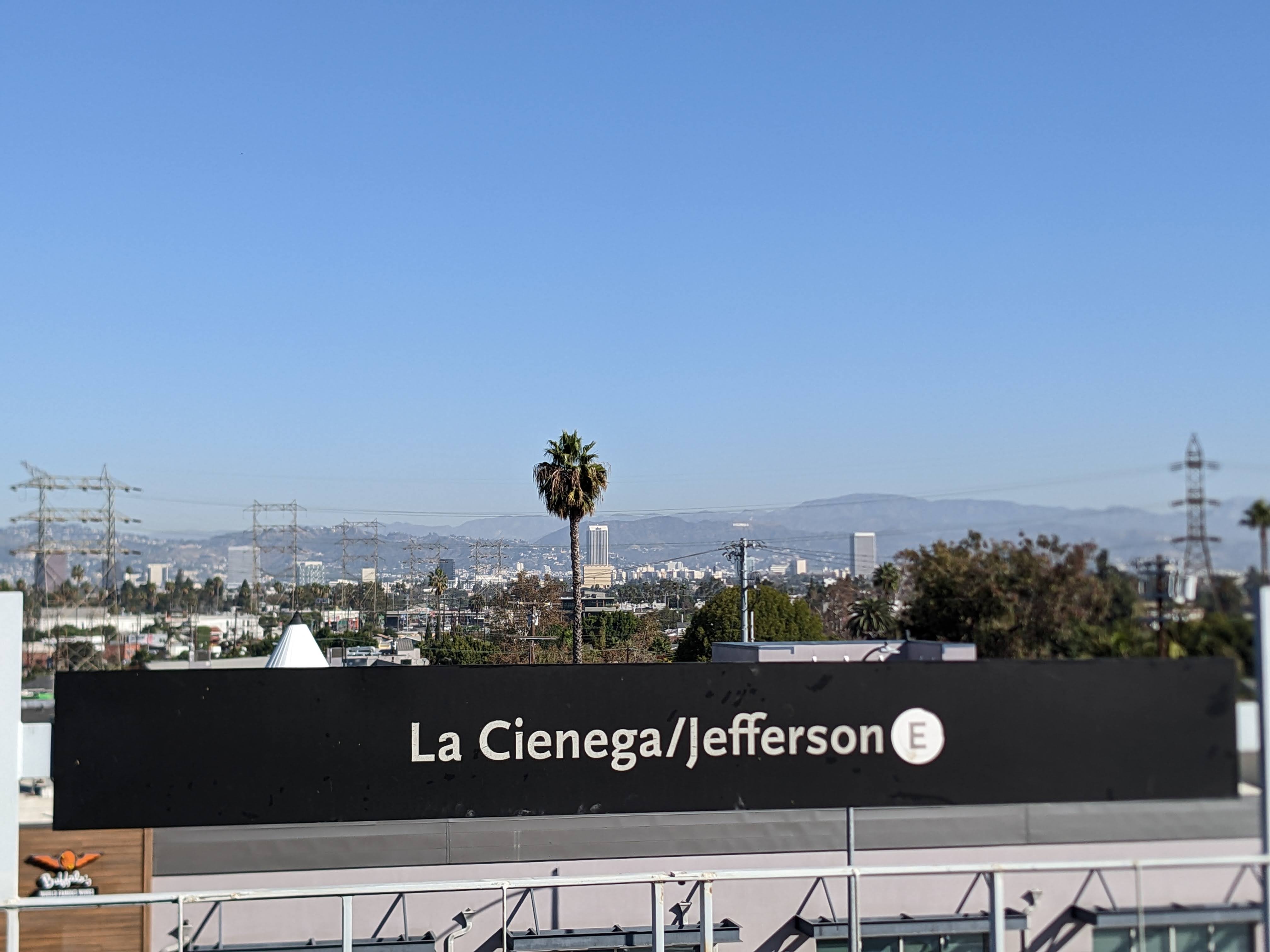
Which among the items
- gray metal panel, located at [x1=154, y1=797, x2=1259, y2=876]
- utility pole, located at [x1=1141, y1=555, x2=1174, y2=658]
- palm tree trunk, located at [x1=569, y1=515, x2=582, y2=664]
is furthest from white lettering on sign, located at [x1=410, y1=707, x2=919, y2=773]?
palm tree trunk, located at [x1=569, y1=515, x2=582, y2=664]

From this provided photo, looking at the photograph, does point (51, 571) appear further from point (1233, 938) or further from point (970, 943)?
point (1233, 938)

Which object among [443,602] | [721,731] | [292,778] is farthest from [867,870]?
[443,602]

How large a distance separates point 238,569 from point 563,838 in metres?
3.43

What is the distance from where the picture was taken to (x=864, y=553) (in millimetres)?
7965

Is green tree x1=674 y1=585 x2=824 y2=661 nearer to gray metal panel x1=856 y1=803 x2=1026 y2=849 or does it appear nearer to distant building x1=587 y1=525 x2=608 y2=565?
distant building x1=587 y1=525 x2=608 y2=565

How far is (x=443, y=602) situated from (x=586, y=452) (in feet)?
25.9

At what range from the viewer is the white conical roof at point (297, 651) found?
7590mm

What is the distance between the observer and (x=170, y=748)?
6.14 m

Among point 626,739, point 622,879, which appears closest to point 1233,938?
point 622,879

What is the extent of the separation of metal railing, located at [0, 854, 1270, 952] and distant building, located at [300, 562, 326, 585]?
11.1 ft

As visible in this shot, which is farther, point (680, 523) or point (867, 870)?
point (680, 523)

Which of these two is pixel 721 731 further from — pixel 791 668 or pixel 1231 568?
pixel 1231 568

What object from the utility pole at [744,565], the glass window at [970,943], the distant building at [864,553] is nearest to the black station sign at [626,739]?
the distant building at [864,553]

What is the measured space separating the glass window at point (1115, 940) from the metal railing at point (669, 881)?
0.88 metres
